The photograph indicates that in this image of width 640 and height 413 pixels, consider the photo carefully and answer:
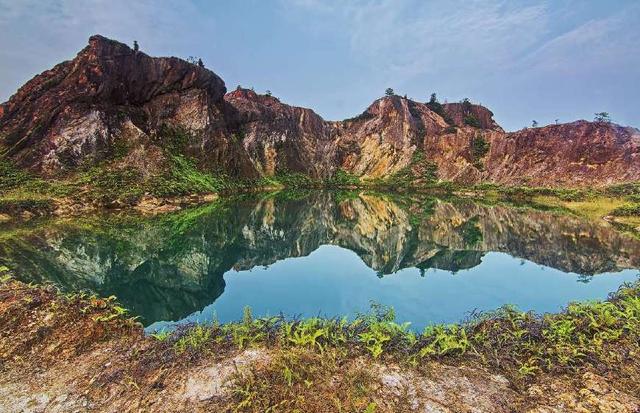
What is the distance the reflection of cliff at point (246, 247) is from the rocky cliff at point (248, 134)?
2726cm

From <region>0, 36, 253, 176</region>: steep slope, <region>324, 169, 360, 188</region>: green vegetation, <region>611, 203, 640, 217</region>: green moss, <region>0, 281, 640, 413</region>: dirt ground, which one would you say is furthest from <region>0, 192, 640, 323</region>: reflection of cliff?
<region>324, 169, 360, 188</region>: green vegetation

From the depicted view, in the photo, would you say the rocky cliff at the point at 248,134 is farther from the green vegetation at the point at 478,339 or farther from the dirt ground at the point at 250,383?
the green vegetation at the point at 478,339

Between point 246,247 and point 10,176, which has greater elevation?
point 10,176

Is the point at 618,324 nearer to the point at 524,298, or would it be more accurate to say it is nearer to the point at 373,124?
the point at 524,298

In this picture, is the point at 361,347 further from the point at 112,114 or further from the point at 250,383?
the point at 112,114

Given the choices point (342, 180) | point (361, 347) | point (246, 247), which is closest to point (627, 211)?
point (246, 247)

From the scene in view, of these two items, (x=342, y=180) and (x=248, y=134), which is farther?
(x=342, y=180)

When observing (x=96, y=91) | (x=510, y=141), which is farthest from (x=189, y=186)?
(x=510, y=141)

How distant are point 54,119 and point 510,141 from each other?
93.5m

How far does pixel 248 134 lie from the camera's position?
9144 cm

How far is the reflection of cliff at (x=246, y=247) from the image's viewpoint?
57.3ft

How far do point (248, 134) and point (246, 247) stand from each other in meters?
69.2

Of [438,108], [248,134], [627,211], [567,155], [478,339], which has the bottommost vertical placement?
[627,211]

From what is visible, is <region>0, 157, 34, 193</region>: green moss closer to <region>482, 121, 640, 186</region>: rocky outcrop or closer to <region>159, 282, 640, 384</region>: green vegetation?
<region>159, 282, 640, 384</region>: green vegetation
